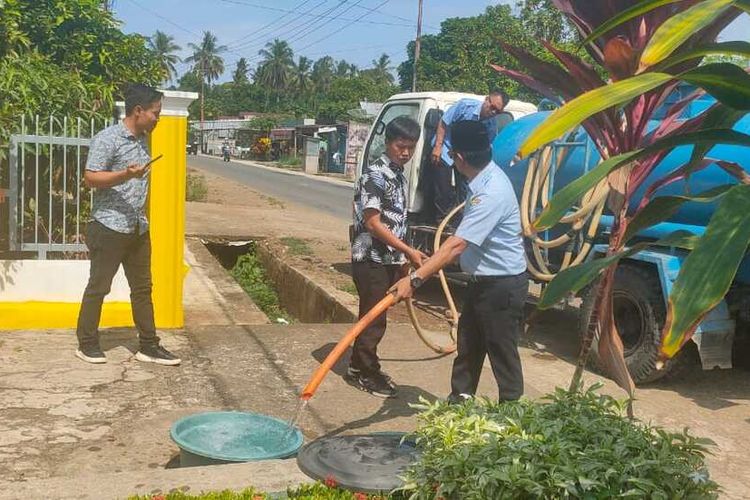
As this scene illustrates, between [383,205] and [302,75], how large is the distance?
104767mm

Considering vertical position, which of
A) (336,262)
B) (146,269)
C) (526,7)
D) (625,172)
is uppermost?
(526,7)

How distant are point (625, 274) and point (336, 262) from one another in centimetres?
565

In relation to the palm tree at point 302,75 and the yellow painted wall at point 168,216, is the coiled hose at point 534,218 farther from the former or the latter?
the palm tree at point 302,75

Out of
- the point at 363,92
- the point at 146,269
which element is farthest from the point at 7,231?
the point at 363,92

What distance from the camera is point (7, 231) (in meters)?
6.35

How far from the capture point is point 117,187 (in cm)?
517

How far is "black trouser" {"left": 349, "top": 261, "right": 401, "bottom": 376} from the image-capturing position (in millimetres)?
5176

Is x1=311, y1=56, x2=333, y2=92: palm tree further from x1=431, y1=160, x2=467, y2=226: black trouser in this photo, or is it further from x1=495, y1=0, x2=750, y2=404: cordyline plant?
x1=495, y1=0, x2=750, y2=404: cordyline plant

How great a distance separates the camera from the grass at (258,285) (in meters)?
10.2

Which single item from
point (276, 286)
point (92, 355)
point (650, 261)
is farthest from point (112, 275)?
point (276, 286)

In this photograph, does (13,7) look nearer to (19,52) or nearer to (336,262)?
(19,52)

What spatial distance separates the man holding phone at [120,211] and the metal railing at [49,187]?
4.01 feet

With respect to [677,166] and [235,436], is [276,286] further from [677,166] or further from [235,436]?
[235,436]

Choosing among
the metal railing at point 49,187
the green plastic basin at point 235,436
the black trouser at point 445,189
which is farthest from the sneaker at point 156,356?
the black trouser at point 445,189
